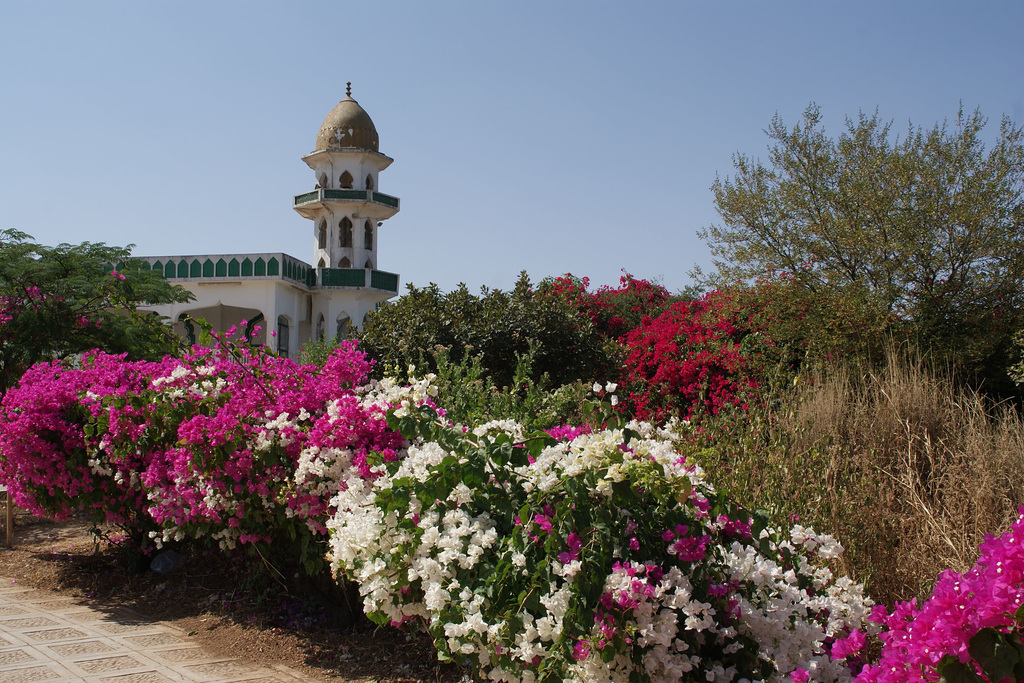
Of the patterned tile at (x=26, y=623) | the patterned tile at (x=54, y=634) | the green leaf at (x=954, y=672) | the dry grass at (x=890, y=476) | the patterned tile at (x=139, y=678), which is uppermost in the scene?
the dry grass at (x=890, y=476)

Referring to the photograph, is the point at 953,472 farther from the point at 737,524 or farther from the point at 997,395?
the point at 997,395

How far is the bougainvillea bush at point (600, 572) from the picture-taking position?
2539mm

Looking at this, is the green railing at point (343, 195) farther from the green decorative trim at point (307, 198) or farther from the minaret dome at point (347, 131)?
the minaret dome at point (347, 131)

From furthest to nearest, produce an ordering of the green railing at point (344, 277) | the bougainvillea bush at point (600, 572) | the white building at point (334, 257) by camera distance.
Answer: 1. the green railing at point (344, 277)
2. the white building at point (334, 257)
3. the bougainvillea bush at point (600, 572)

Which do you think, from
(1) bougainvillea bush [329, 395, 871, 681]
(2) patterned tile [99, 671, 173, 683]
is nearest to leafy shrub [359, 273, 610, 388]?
(2) patterned tile [99, 671, 173, 683]

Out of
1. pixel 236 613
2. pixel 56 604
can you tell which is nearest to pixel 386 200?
pixel 56 604

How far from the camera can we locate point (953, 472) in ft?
15.2

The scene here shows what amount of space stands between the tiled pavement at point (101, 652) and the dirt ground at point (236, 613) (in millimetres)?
149

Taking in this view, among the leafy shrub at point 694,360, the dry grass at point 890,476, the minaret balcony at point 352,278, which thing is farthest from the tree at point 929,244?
the minaret balcony at point 352,278

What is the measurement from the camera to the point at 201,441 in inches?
178

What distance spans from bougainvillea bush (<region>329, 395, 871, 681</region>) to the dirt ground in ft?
2.46

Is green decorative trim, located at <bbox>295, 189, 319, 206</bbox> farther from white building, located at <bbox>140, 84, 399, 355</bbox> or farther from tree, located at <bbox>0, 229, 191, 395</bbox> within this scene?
tree, located at <bbox>0, 229, 191, 395</bbox>

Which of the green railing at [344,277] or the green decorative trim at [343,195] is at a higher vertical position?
the green decorative trim at [343,195]

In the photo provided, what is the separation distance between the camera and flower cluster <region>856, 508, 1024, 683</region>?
158 cm
